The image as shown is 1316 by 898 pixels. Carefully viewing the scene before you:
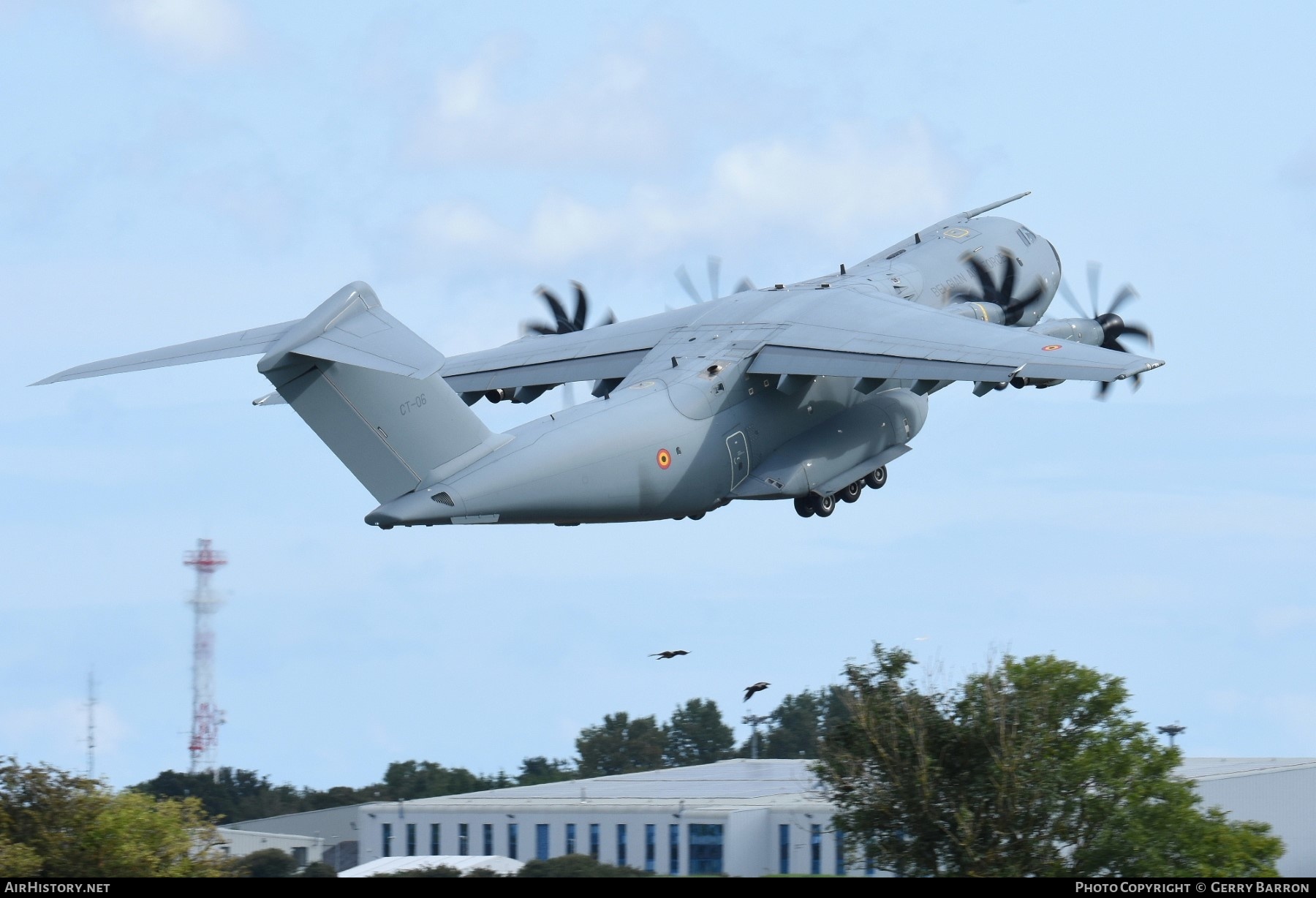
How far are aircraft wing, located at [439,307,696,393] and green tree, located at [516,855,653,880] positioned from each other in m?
11.4

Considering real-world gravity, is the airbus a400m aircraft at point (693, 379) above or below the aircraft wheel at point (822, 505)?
above

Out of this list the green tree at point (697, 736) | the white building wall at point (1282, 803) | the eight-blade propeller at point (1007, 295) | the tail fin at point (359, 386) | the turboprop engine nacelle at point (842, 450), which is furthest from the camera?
the green tree at point (697, 736)

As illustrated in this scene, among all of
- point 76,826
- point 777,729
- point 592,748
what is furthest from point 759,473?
point 777,729

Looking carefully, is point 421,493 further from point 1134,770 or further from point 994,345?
point 1134,770

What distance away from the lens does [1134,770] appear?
3161 centimetres

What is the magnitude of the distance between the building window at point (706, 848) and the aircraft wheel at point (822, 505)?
15480 mm

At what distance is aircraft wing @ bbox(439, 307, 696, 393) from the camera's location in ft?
102

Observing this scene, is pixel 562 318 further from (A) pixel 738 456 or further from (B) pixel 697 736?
(B) pixel 697 736

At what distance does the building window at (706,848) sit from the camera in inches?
1663

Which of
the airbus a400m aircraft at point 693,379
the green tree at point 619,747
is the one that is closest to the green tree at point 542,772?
the green tree at point 619,747

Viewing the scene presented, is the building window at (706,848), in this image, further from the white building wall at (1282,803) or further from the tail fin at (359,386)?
the tail fin at (359,386)

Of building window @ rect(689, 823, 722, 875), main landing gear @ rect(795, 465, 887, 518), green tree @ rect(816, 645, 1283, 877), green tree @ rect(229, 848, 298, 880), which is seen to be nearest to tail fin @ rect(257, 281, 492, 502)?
main landing gear @ rect(795, 465, 887, 518)

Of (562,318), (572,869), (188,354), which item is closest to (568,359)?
(562,318)

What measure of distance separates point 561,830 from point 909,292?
18.6 metres
